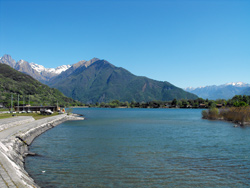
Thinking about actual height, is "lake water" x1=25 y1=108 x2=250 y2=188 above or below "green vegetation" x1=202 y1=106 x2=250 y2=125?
below

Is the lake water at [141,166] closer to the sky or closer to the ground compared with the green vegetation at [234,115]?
closer to the ground

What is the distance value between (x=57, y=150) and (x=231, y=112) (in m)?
55.5

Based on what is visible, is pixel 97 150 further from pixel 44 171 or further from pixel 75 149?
pixel 44 171

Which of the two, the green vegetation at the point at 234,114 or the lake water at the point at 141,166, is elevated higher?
the green vegetation at the point at 234,114

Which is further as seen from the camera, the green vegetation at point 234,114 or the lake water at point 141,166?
the green vegetation at point 234,114

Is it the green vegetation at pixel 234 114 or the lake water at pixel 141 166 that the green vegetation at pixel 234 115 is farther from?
the lake water at pixel 141 166

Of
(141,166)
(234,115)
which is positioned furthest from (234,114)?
(141,166)

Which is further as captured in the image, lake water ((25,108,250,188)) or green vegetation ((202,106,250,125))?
green vegetation ((202,106,250,125))

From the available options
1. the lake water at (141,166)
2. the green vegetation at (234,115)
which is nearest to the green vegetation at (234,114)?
the green vegetation at (234,115)

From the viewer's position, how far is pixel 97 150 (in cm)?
2597

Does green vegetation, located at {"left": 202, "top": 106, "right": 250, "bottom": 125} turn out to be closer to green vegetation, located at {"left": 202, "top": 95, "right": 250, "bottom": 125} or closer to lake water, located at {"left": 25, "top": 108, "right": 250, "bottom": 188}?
green vegetation, located at {"left": 202, "top": 95, "right": 250, "bottom": 125}

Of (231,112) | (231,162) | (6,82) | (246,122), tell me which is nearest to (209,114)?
(231,112)

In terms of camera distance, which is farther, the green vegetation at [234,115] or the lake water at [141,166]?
the green vegetation at [234,115]

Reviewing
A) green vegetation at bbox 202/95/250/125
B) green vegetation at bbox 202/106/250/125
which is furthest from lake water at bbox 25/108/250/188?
green vegetation at bbox 202/95/250/125
